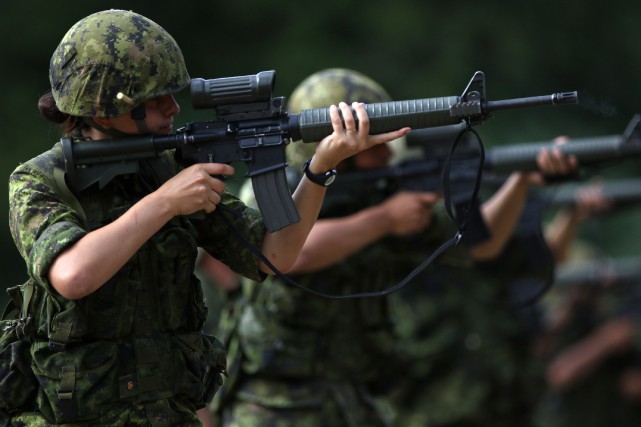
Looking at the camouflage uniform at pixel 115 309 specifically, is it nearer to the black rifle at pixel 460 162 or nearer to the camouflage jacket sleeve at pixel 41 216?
the camouflage jacket sleeve at pixel 41 216

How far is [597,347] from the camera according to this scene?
11.5 meters

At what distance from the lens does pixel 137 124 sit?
448 centimetres

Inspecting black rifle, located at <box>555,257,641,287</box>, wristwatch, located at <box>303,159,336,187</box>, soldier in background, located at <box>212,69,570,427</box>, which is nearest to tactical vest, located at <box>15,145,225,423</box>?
wristwatch, located at <box>303,159,336,187</box>

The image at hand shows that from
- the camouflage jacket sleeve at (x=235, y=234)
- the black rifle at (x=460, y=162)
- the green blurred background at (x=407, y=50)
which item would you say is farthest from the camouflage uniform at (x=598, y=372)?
the camouflage jacket sleeve at (x=235, y=234)

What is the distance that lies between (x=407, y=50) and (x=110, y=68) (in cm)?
1044

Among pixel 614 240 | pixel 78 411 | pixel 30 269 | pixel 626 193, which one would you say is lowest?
pixel 614 240

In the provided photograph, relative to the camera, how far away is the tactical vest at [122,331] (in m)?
4.37

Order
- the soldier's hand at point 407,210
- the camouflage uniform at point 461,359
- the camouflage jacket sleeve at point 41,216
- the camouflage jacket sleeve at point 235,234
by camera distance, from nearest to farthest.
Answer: the camouflage jacket sleeve at point 41,216 < the camouflage jacket sleeve at point 235,234 < the soldier's hand at point 407,210 < the camouflage uniform at point 461,359

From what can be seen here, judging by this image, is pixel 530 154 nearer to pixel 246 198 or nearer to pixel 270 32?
pixel 246 198

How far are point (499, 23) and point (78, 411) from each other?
1132 centimetres

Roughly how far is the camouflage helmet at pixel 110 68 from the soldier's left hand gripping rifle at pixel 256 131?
0.35ft

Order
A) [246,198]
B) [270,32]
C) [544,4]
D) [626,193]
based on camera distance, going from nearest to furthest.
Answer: [246,198], [626,193], [270,32], [544,4]

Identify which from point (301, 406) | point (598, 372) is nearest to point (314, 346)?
point (301, 406)

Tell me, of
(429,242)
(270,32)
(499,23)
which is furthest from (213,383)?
(499,23)
